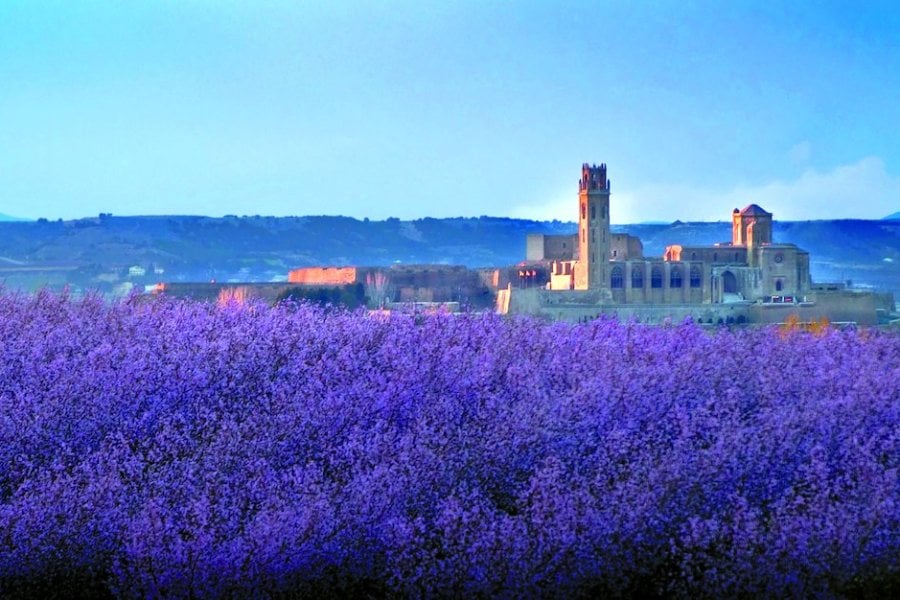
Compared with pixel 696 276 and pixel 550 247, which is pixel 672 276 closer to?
pixel 696 276

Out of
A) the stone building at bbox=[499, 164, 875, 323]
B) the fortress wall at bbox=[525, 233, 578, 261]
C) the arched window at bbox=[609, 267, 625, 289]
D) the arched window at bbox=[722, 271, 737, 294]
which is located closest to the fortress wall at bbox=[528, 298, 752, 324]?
the stone building at bbox=[499, 164, 875, 323]

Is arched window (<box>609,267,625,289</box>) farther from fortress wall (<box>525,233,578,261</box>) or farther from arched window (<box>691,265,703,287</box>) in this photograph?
fortress wall (<box>525,233,578,261</box>)

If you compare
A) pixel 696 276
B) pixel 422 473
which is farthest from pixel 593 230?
pixel 422 473

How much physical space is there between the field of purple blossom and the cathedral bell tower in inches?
1880

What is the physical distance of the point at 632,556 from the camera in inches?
308

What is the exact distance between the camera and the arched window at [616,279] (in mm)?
59375

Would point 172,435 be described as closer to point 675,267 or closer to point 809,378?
point 809,378

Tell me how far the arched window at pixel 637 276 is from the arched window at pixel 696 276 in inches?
75.7

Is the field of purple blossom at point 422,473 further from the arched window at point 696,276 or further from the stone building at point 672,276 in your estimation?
the arched window at point 696,276

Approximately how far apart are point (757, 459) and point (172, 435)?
3.23 meters

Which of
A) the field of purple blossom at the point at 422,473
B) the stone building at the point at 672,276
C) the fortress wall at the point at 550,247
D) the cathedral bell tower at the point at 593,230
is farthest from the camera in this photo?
the fortress wall at the point at 550,247

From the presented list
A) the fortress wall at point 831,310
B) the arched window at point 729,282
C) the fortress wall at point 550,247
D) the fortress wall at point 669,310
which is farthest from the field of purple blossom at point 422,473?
the fortress wall at point 550,247

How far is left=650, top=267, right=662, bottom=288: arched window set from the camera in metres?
59.3

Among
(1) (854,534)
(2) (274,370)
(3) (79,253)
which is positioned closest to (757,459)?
(1) (854,534)
